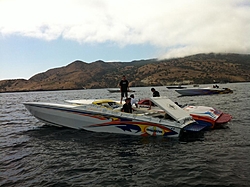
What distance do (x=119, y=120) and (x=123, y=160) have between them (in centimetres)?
348

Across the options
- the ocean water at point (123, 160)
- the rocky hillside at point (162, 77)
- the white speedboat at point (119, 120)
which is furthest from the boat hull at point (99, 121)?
the rocky hillside at point (162, 77)

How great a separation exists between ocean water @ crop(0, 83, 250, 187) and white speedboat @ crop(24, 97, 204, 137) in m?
0.40

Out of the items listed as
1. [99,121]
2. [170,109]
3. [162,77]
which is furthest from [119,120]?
[162,77]

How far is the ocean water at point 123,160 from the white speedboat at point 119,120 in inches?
15.9

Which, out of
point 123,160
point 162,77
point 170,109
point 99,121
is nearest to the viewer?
point 123,160

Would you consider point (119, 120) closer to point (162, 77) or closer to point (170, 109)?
point (170, 109)

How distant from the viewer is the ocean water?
663 centimetres

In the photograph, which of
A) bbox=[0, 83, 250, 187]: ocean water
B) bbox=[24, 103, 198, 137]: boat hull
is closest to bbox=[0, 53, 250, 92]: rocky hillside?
bbox=[24, 103, 198, 137]: boat hull

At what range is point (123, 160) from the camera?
8.23 metres

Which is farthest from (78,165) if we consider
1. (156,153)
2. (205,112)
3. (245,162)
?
(205,112)

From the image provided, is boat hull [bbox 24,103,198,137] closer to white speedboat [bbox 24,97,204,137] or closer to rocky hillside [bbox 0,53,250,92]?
white speedboat [bbox 24,97,204,137]

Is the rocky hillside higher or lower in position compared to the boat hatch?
higher

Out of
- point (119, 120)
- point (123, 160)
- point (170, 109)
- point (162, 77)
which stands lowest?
point (123, 160)

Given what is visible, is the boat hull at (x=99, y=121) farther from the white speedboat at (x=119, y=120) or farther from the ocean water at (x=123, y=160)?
the ocean water at (x=123, y=160)
